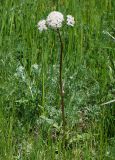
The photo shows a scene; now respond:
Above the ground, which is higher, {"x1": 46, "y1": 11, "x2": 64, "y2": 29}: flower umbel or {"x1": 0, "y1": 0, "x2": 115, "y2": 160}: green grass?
{"x1": 46, "y1": 11, "x2": 64, "y2": 29}: flower umbel

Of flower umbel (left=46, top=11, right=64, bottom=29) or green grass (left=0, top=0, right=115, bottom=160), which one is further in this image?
green grass (left=0, top=0, right=115, bottom=160)

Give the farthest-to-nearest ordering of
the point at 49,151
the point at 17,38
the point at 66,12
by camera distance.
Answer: the point at 66,12 < the point at 17,38 < the point at 49,151

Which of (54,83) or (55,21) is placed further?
(54,83)

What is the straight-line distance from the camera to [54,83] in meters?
3.45

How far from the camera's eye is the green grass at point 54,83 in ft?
9.66

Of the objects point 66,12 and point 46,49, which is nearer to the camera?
point 46,49

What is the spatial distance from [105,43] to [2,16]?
0.89 meters

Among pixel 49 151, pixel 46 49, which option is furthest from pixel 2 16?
pixel 49 151

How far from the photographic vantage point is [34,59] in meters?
3.83

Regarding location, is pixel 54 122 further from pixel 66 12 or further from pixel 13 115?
pixel 66 12

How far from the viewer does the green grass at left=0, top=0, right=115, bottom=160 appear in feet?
9.66

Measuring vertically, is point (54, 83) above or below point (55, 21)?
below

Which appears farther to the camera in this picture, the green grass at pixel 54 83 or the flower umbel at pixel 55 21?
the green grass at pixel 54 83

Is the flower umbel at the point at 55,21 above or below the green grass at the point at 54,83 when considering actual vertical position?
above
